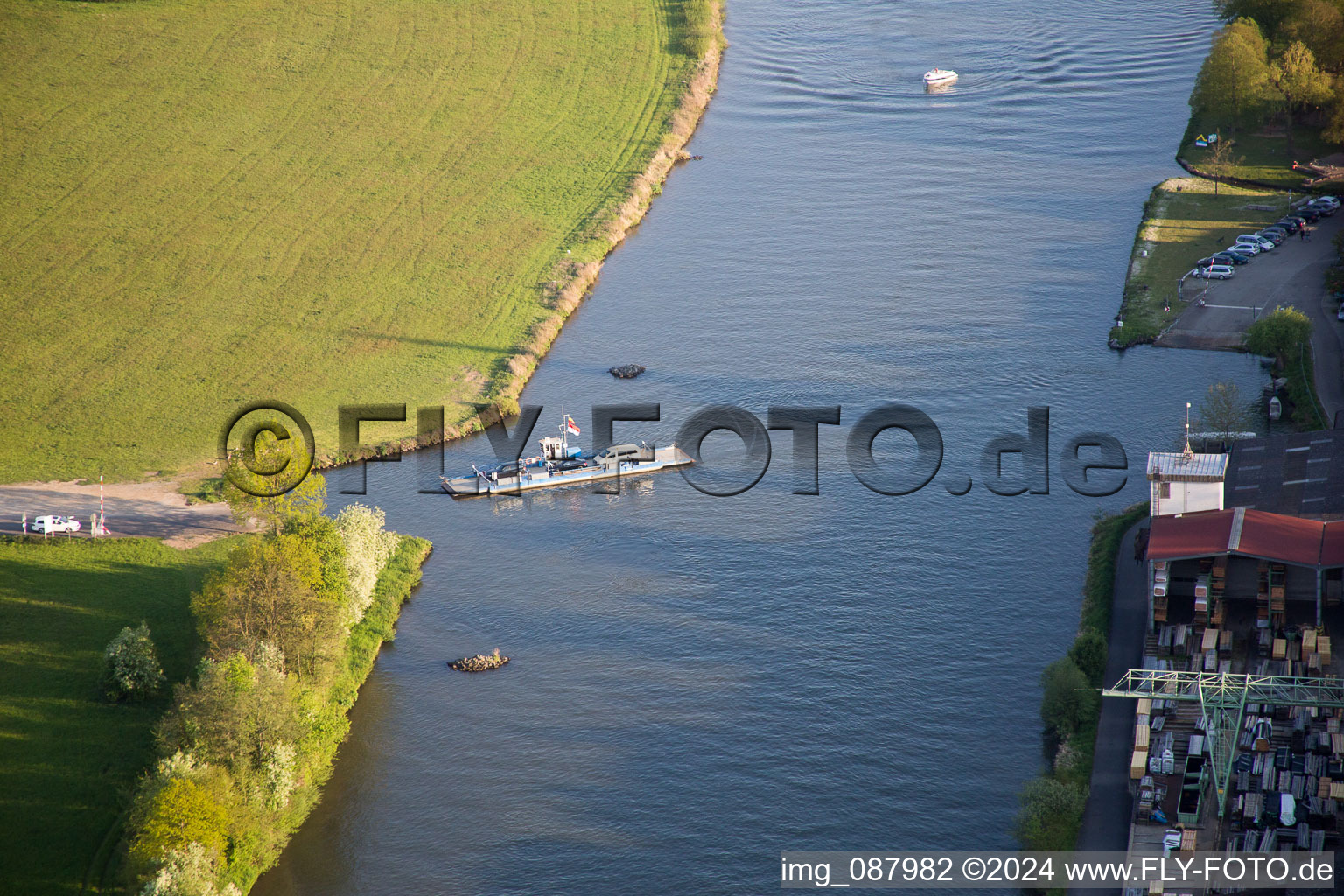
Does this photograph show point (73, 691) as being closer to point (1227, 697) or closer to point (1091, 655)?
point (1091, 655)

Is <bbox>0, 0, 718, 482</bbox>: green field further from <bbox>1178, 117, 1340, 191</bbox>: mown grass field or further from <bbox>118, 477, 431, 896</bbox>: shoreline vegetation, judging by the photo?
<bbox>1178, 117, 1340, 191</bbox>: mown grass field

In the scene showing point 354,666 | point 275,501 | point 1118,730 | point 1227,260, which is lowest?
point 1118,730

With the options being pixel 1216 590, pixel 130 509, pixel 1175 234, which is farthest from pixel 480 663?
pixel 1175 234

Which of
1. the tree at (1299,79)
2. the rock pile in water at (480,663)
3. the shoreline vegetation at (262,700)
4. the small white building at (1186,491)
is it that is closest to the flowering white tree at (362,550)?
the shoreline vegetation at (262,700)

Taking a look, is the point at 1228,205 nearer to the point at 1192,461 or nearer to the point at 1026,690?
the point at 1192,461

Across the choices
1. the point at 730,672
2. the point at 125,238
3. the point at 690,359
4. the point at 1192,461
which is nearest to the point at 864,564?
the point at 730,672

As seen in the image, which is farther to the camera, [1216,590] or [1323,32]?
[1323,32]
